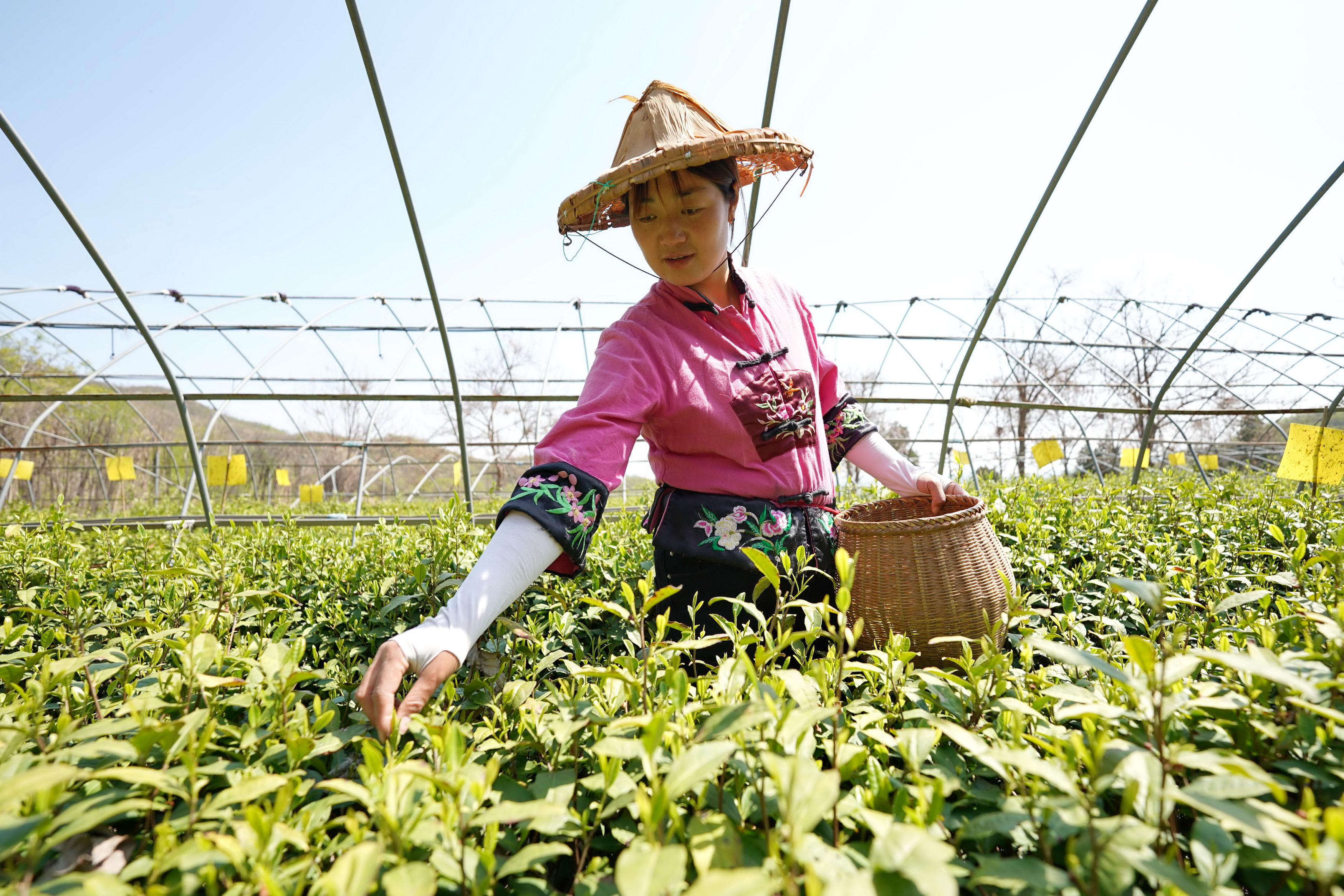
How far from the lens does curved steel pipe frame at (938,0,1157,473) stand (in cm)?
221

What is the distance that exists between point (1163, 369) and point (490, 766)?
15948mm

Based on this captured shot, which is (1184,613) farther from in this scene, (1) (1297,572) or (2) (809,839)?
(2) (809,839)

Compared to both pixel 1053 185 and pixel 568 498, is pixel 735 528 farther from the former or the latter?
pixel 1053 185

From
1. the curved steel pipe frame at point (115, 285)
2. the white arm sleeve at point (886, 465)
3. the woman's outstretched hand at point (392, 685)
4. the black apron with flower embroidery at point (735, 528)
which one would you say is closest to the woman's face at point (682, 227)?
the black apron with flower embroidery at point (735, 528)

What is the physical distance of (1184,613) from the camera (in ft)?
4.71

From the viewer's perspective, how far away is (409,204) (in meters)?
2.62

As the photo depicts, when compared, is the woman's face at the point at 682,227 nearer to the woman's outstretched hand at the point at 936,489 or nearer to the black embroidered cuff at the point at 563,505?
the black embroidered cuff at the point at 563,505

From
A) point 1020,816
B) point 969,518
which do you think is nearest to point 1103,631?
point 969,518

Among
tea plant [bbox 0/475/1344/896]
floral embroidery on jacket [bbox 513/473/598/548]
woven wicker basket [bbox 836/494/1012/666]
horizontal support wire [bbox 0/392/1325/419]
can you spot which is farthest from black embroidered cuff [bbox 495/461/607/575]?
horizontal support wire [bbox 0/392/1325/419]

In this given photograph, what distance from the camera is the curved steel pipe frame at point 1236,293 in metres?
2.80

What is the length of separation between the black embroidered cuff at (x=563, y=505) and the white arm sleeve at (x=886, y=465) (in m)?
0.81

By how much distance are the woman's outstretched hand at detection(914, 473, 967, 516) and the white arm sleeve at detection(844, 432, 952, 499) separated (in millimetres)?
18

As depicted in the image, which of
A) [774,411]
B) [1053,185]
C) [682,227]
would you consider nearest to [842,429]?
[774,411]

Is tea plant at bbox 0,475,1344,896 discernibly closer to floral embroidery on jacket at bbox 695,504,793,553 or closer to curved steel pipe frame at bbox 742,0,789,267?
floral embroidery on jacket at bbox 695,504,793,553
